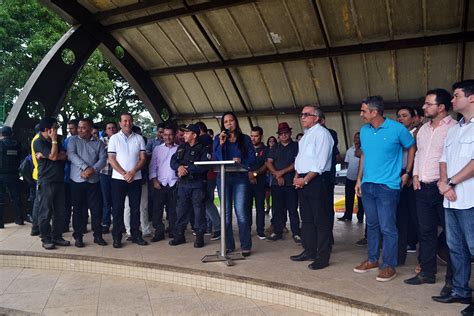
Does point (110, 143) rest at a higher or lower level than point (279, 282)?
higher

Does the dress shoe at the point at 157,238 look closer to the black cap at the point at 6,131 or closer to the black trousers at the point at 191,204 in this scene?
the black trousers at the point at 191,204

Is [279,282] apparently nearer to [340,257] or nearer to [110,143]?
[340,257]

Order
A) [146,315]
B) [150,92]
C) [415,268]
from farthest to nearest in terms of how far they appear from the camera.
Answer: [150,92], [415,268], [146,315]

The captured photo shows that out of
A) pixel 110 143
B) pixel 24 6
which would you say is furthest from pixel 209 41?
pixel 24 6

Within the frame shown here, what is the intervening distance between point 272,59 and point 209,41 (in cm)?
140

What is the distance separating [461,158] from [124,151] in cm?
366

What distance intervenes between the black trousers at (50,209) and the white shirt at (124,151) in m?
0.73

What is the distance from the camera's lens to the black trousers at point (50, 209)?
15.5 feet

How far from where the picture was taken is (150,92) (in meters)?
10.1

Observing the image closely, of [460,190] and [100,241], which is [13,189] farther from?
[460,190]

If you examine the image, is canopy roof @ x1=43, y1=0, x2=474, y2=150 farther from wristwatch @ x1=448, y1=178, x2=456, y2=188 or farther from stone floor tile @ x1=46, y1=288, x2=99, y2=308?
stone floor tile @ x1=46, y1=288, x2=99, y2=308

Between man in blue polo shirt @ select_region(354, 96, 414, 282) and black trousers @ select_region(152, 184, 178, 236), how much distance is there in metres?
2.66

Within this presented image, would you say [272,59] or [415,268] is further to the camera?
[272,59]

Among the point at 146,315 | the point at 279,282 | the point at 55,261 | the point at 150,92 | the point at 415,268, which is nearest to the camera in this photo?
the point at 146,315
